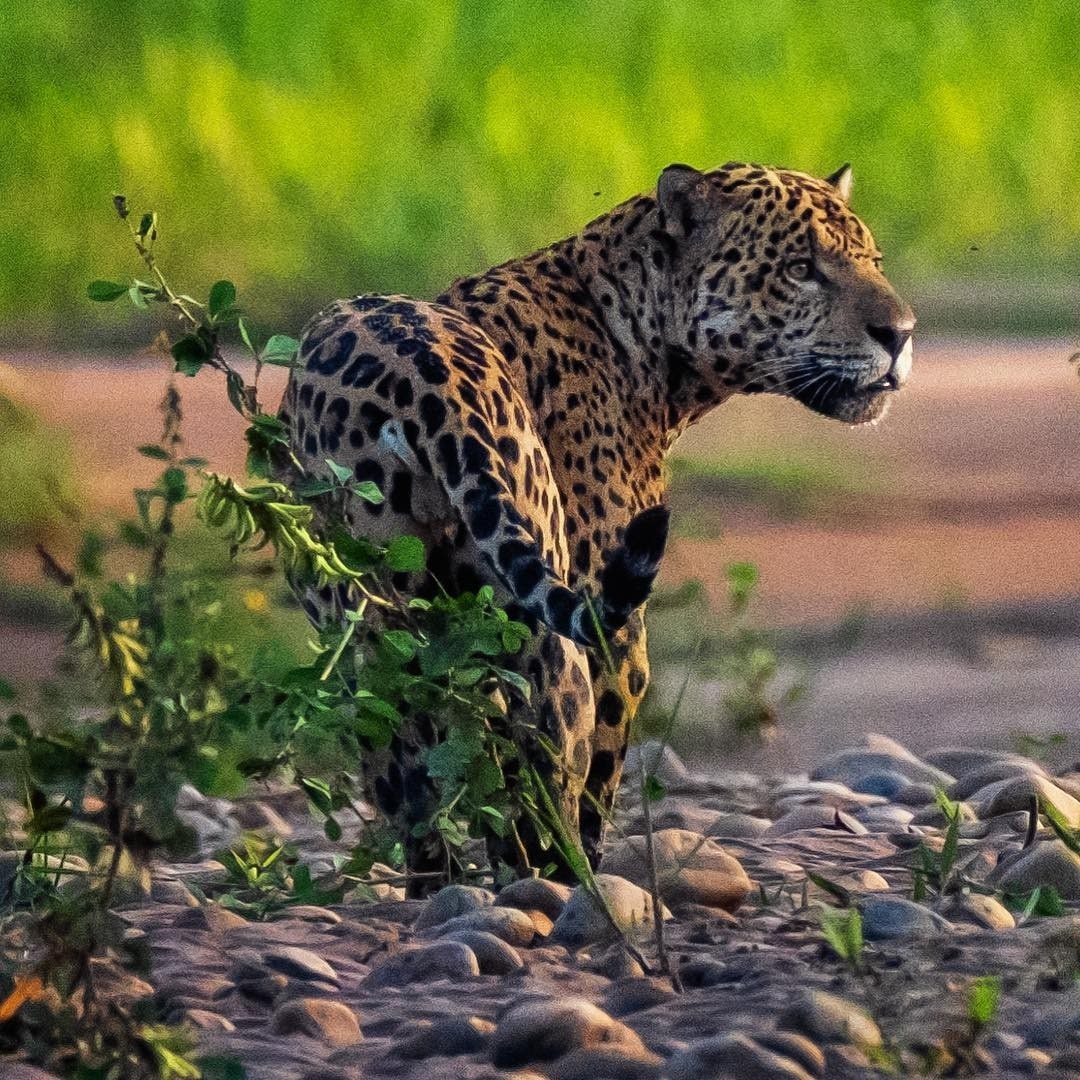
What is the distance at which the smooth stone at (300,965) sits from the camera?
3.98 meters

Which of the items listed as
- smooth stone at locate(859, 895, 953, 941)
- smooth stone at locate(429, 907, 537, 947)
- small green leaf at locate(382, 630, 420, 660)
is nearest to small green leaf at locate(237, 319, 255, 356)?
small green leaf at locate(382, 630, 420, 660)

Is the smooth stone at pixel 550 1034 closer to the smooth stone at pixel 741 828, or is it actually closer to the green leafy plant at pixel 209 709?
the green leafy plant at pixel 209 709

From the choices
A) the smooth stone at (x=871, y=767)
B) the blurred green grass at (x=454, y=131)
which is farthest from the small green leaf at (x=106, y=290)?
the blurred green grass at (x=454, y=131)

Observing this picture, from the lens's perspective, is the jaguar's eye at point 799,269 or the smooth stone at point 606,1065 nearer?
the smooth stone at point 606,1065

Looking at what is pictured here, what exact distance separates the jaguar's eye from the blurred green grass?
523cm

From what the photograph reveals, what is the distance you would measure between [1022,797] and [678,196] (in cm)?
149

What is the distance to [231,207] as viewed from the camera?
1069cm

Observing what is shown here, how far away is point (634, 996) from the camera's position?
3758 mm

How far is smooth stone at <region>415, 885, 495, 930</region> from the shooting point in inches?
168

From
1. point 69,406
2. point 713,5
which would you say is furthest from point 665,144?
point 69,406

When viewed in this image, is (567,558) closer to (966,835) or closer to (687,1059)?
(966,835)

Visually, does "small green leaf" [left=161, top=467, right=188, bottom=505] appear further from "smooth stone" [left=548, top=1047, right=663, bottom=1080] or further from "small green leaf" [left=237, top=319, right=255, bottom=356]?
"smooth stone" [left=548, top=1047, right=663, bottom=1080]

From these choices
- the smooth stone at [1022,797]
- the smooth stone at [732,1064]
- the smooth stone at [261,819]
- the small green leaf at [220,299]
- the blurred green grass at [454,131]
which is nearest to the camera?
the smooth stone at [732,1064]

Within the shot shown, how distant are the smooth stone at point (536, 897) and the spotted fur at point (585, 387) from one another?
0.19 meters
